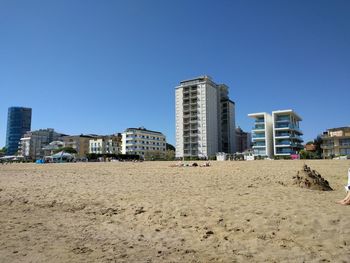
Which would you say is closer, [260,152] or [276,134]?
[276,134]

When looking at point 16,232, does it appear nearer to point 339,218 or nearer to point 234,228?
point 234,228

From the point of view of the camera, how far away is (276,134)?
8950 cm

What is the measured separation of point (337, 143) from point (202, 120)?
4175cm

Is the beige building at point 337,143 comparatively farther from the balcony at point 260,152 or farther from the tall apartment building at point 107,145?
the tall apartment building at point 107,145

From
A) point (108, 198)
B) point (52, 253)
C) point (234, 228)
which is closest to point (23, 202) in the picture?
point (108, 198)

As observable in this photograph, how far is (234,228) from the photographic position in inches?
262

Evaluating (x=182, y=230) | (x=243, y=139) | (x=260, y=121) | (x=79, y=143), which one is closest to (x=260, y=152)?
(x=260, y=121)

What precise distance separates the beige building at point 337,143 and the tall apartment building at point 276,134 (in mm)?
7345

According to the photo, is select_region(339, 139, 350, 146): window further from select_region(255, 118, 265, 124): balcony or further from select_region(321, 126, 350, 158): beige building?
select_region(255, 118, 265, 124): balcony

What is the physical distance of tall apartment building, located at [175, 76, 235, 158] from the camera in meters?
105

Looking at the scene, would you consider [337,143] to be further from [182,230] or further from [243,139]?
[182,230]

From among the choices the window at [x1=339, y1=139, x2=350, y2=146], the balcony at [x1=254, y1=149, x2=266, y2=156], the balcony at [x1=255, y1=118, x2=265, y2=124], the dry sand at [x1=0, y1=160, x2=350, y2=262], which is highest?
the balcony at [x1=255, y1=118, x2=265, y2=124]

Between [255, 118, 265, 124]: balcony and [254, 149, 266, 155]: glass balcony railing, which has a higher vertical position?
[255, 118, 265, 124]: balcony

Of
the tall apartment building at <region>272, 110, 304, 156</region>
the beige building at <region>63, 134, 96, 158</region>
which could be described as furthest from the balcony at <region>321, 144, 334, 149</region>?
the beige building at <region>63, 134, 96, 158</region>
